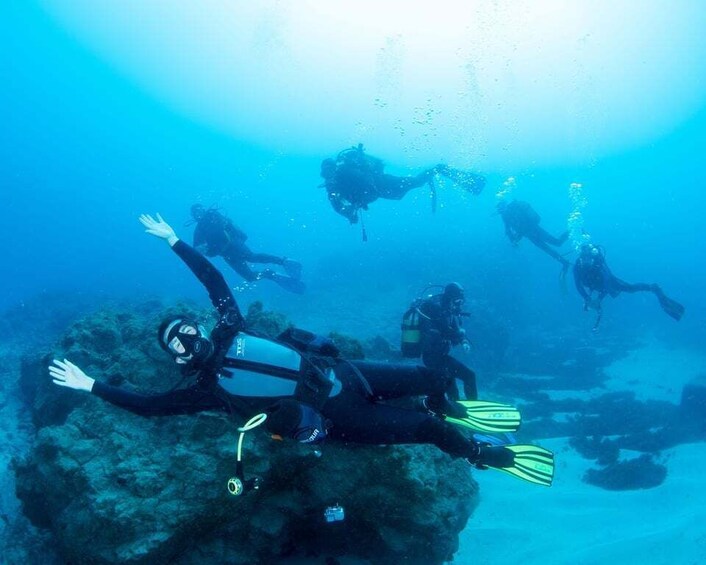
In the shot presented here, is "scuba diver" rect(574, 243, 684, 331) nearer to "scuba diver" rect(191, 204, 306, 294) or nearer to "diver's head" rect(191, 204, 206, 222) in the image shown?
"scuba diver" rect(191, 204, 306, 294)

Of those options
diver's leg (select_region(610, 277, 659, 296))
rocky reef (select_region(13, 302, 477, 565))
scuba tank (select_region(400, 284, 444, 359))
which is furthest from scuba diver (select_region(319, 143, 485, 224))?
rocky reef (select_region(13, 302, 477, 565))

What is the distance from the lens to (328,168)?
13.2 m

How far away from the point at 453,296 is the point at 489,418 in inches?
122

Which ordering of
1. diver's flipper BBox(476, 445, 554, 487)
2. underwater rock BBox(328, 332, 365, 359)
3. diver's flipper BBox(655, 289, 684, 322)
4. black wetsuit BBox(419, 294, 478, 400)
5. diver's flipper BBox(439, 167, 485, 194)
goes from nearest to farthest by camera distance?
1. diver's flipper BBox(476, 445, 554, 487)
2. underwater rock BBox(328, 332, 365, 359)
3. black wetsuit BBox(419, 294, 478, 400)
4. diver's flipper BBox(655, 289, 684, 322)
5. diver's flipper BBox(439, 167, 485, 194)

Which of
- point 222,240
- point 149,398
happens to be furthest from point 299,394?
point 222,240

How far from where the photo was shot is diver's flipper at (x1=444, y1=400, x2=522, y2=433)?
5207 mm

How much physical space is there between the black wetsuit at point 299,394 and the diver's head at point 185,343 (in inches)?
4.4

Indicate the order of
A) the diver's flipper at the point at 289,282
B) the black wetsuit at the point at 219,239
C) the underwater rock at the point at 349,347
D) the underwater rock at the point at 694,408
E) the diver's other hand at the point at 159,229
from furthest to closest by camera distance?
the diver's flipper at the point at 289,282 → the black wetsuit at the point at 219,239 → the underwater rock at the point at 694,408 → the underwater rock at the point at 349,347 → the diver's other hand at the point at 159,229

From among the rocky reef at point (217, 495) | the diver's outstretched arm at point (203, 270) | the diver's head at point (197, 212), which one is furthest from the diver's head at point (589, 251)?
the diver's head at point (197, 212)

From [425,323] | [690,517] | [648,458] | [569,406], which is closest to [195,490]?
[425,323]

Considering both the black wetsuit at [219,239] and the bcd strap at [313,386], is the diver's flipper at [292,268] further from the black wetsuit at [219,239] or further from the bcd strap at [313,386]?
the bcd strap at [313,386]

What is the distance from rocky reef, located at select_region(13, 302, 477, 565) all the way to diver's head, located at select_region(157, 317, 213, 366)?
1.15m

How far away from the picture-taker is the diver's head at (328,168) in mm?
13086

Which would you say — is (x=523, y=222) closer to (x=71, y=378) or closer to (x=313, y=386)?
(x=313, y=386)
